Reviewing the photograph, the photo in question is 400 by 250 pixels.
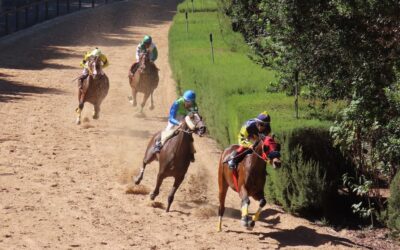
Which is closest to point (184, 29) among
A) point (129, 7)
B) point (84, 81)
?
point (84, 81)

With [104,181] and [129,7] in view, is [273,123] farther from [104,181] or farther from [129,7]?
[129,7]

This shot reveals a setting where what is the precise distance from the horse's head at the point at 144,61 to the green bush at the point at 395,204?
1125cm

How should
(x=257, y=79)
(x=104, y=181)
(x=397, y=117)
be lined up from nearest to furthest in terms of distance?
1. (x=397, y=117)
2. (x=104, y=181)
3. (x=257, y=79)

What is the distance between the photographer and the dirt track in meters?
13.3

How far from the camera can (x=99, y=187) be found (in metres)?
16.2

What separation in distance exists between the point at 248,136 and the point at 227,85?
6111 mm

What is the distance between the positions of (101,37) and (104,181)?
89.3 ft

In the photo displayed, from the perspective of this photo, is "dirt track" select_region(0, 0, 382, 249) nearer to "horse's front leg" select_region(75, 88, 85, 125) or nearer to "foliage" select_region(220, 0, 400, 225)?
"horse's front leg" select_region(75, 88, 85, 125)

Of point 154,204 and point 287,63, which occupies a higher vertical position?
point 287,63

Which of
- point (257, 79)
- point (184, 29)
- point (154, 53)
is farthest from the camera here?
point (184, 29)

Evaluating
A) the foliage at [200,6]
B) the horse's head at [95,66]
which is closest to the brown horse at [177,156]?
the horse's head at [95,66]

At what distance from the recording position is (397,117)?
13070 millimetres

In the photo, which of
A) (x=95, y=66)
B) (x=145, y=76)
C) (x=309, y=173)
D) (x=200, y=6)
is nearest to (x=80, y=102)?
(x=95, y=66)

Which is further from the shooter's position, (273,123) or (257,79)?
(257,79)
